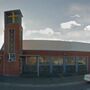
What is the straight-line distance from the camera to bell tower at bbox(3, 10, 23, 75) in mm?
28531

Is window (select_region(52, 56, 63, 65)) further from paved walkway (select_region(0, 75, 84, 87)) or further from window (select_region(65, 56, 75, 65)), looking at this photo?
paved walkway (select_region(0, 75, 84, 87))

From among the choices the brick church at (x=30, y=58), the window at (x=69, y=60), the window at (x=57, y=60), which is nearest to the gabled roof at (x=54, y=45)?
the brick church at (x=30, y=58)

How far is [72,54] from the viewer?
109ft

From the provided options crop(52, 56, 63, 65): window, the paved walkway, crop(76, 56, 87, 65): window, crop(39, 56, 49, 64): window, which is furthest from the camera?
crop(76, 56, 87, 65): window

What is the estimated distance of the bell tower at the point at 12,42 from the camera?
1123 inches

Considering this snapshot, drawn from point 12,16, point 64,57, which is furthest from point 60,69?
point 12,16

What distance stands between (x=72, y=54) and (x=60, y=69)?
3.09m

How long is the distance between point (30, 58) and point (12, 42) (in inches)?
165

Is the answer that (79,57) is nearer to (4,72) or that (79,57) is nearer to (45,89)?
(4,72)

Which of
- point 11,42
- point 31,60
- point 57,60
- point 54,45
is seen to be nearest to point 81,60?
point 57,60

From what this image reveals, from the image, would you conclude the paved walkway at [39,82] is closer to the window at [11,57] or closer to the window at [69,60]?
the window at [11,57]

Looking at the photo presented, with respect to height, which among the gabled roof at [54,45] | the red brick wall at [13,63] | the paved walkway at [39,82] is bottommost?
the paved walkway at [39,82]

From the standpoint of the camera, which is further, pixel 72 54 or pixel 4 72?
pixel 72 54

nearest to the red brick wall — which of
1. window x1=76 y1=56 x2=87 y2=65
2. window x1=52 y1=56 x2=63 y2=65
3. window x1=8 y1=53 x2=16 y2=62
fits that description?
window x1=8 y1=53 x2=16 y2=62
